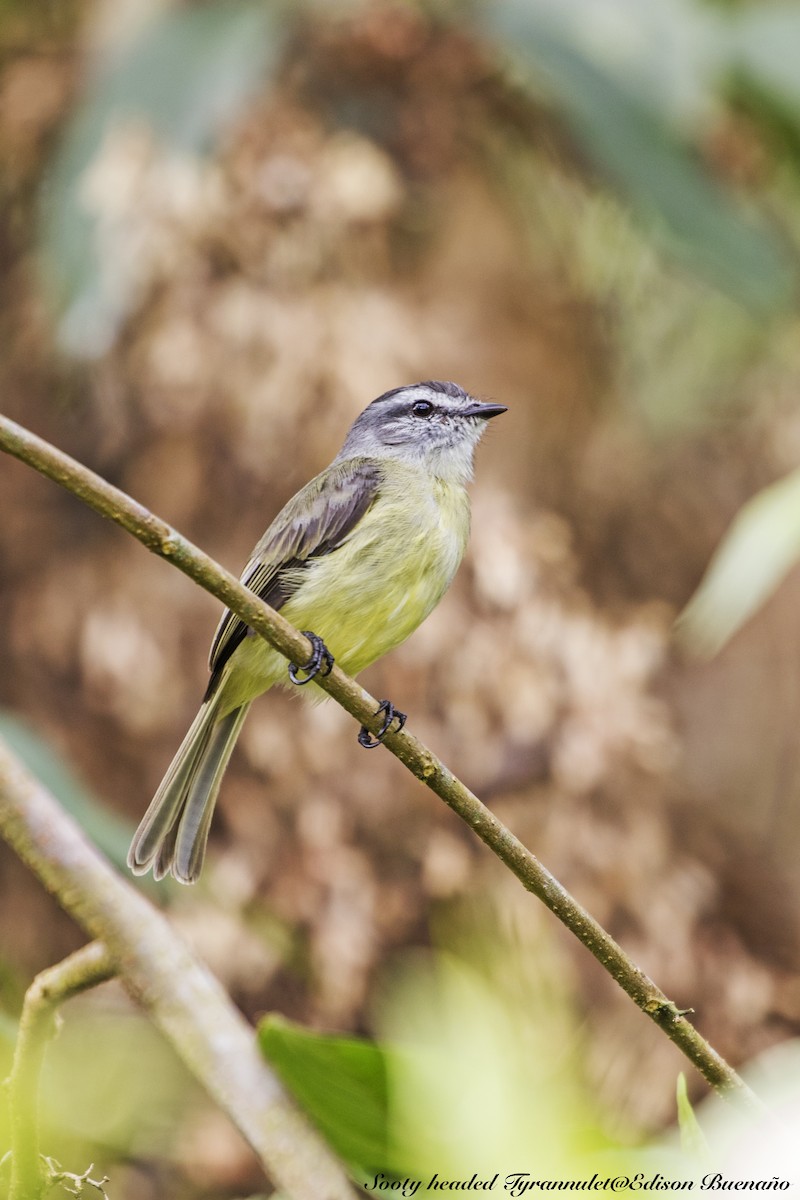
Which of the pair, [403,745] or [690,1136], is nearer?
[690,1136]

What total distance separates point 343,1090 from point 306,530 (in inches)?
64.0

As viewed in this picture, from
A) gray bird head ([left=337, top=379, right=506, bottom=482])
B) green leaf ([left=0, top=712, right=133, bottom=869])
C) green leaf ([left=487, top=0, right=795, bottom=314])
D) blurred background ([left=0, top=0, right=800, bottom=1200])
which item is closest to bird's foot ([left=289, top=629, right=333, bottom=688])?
green leaf ([left=0, top=712, right=133, bottom=869])

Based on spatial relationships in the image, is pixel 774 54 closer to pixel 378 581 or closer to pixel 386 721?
pixel 378 581

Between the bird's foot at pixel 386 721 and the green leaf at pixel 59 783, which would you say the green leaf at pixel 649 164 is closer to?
the bird's foot at pixel 386 721

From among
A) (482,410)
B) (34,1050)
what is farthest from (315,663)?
(482,410)

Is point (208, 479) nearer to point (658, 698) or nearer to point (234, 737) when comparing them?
point (234, 737)

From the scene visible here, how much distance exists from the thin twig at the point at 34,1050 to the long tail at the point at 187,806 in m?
1.05

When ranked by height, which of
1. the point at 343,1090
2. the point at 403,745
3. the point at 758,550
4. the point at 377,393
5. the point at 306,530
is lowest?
the point at 343,1090

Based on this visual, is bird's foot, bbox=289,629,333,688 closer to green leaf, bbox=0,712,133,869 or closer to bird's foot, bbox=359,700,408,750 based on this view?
bird's foot, bbox=359,700,408,750

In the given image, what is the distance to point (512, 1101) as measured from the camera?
4.25ft

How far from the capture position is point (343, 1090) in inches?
57.5

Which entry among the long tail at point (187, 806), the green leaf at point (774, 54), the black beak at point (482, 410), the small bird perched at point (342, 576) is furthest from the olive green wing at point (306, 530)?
the green leaf at point (774, 54)

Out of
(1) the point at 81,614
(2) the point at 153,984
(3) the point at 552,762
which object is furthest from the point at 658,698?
(2) the point at 153,984

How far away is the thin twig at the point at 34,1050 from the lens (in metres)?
1.41
